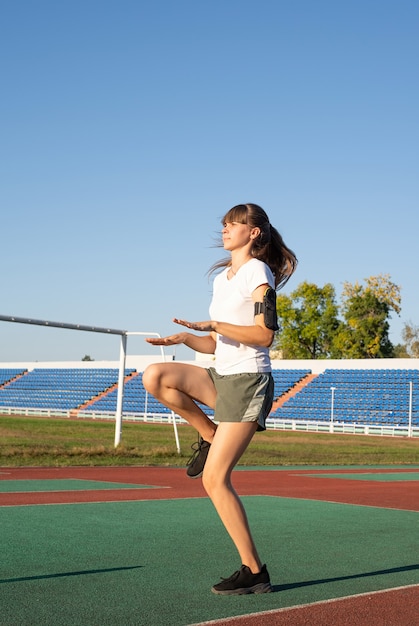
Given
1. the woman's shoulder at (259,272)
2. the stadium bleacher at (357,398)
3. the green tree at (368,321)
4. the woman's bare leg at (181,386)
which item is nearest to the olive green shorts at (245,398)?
the woman's bare leg at (181,386)

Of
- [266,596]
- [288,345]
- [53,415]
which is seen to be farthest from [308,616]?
[288,345]

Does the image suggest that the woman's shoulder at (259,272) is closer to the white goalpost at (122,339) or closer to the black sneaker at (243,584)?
the black sneaker at (243,584)

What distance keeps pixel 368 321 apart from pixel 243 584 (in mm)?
76694

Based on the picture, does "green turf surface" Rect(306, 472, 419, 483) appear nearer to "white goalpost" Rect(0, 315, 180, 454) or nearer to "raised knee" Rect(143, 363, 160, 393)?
"white goalpost" Rect(0, 315, 180, 454)

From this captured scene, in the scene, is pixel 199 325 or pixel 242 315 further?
pixel 242 315

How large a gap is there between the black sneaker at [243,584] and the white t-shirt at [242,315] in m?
1.15

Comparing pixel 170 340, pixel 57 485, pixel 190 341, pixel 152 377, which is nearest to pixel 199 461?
pixel 152 377

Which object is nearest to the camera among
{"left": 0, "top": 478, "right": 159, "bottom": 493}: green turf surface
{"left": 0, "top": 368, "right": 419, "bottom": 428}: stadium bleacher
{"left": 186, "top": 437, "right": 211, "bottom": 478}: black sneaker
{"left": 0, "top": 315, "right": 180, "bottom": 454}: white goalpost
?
{"left": 186, "top": 437, "right": 211, "bottom": 478}: black sneaker

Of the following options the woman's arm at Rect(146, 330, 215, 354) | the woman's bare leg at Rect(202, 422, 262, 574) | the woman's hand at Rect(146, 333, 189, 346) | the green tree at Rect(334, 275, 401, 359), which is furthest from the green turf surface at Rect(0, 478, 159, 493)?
the green tree at Rect(334, 275, 401, 359)

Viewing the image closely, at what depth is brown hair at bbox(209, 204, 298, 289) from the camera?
523cm

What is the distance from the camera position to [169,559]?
20.2 feet

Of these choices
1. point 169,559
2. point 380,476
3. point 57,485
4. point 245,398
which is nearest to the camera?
point 245,398

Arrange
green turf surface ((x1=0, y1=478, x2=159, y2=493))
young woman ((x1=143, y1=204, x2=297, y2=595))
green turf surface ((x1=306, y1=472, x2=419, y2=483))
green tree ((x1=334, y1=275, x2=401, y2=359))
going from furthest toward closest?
green tree ((x1=334, y1=275, x2=401, y2=359)) < green turf surface ((x1=306, y1=472, x2=419, y2=483)) < green turf surface ((x1=0, y1=478, x2=159, y2=493)) < young woman ((x1=143, y1=204, x2=297, y2=595))

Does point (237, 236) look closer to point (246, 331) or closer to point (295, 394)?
point (246, 331)
